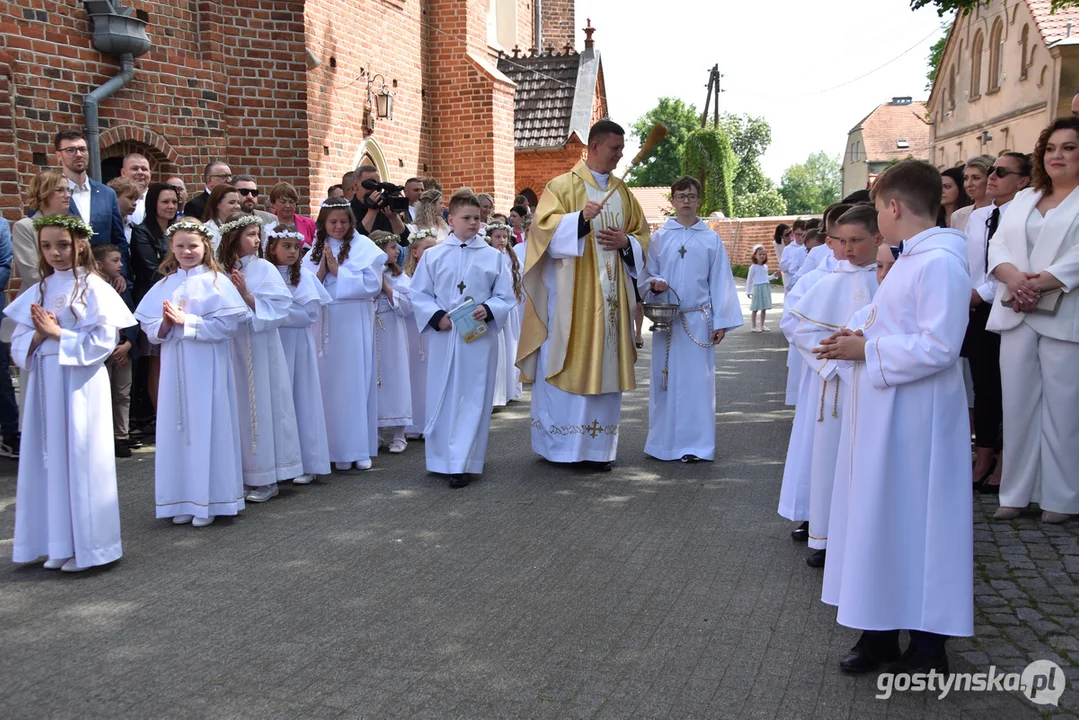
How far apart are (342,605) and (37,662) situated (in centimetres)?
134

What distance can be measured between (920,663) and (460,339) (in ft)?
14.8

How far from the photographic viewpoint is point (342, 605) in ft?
16.0

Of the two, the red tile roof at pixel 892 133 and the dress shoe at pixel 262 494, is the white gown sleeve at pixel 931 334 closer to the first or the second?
the dress shoe at pixel 262 494

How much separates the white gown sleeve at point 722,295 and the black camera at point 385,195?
10.6 feet

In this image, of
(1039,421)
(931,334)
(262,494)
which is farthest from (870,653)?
(262,494)

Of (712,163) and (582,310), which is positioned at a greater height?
(712,163)

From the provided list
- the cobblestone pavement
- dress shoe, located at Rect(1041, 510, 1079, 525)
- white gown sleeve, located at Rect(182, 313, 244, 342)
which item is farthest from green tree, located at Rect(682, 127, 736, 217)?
white gown sleeve, located at Rect(182, 313, 244, 342)

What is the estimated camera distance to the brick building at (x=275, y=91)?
10.1 metres

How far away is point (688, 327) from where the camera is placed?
834 cm

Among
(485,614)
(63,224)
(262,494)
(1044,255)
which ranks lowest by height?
(485,614)

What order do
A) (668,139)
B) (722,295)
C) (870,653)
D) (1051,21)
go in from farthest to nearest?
(668,139), (1051,21), (722,295), (870,653)

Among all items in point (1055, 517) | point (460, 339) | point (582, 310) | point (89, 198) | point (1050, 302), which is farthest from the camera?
point (89, 198)

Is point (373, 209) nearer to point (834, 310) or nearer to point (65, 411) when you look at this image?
point (65, 411)

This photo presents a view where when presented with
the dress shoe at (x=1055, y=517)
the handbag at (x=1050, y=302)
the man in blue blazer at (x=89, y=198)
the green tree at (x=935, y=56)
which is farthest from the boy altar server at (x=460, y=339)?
the green tree at (x=935, y=56)
